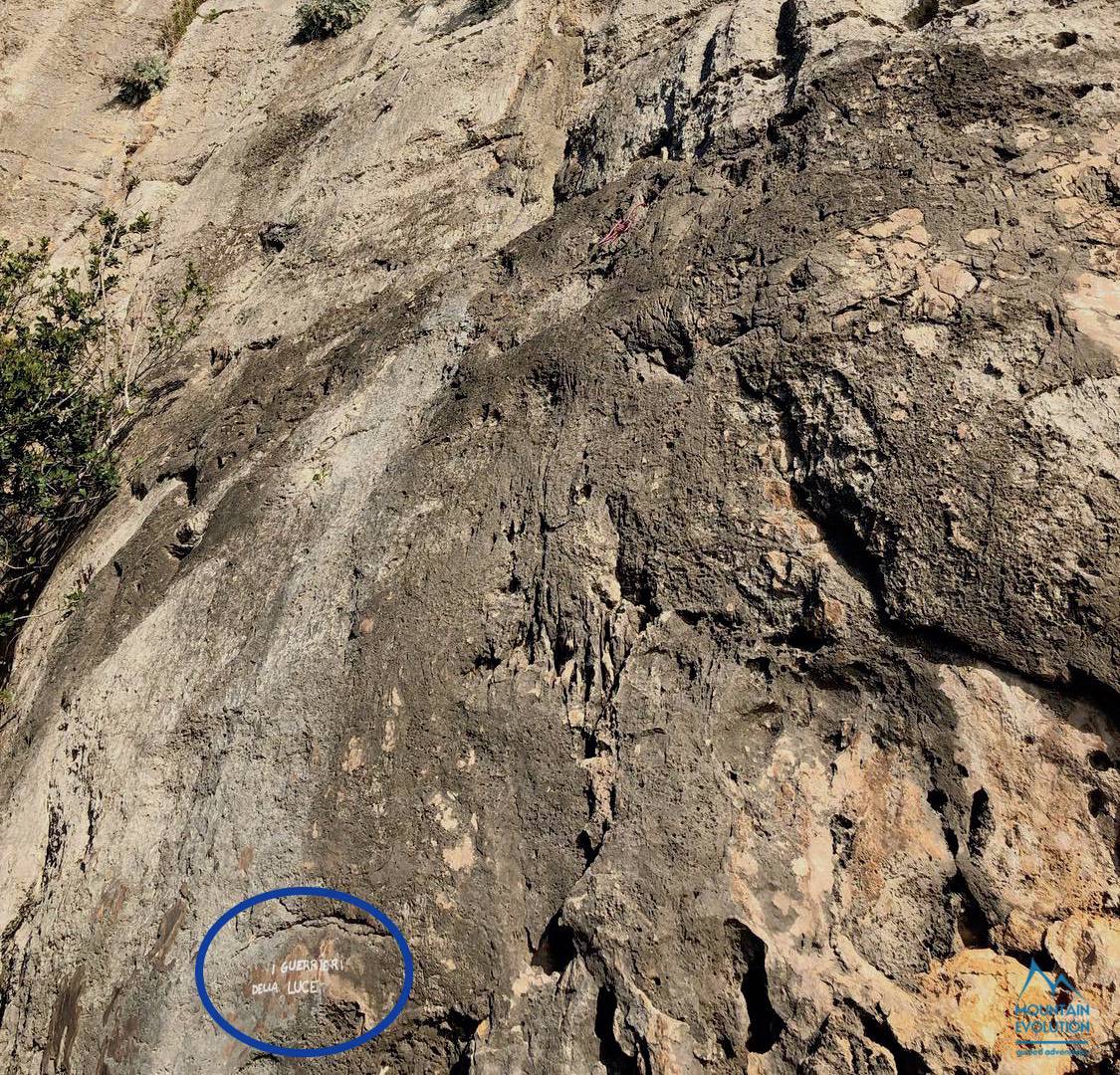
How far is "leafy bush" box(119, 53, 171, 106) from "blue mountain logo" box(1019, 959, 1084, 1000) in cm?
1159

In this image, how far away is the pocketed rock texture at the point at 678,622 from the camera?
3.12 metres

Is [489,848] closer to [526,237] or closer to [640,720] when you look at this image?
[640,720]

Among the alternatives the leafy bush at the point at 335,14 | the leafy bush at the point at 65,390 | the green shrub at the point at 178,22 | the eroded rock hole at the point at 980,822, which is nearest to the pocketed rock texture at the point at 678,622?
the eroded rock hole at the point at 980,822

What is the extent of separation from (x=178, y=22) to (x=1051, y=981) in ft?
42.5

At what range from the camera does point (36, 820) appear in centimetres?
485

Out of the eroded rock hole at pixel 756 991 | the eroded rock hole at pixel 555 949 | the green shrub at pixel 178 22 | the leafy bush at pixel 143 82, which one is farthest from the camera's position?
the green shrub at pixel 178 22

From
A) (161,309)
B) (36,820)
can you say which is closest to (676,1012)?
(36,820)

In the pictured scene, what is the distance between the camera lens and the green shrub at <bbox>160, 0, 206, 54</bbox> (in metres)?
11.0

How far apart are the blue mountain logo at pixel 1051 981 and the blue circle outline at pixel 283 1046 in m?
2.14

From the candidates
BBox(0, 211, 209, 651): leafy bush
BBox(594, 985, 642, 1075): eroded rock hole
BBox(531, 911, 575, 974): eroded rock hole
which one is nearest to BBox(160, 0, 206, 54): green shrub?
BBox(0, 211, 209, 651): leafy bush

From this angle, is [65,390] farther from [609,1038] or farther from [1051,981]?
[1051,981]

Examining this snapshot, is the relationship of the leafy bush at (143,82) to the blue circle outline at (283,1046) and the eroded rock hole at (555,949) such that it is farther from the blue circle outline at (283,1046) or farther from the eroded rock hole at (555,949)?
the eroded rock hole at (555,949)

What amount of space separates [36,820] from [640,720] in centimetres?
341

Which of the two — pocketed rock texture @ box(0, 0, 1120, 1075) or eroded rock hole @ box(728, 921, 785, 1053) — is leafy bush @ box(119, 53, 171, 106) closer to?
pocketed rock texture @ box(0, 0, 1120, 1075)
